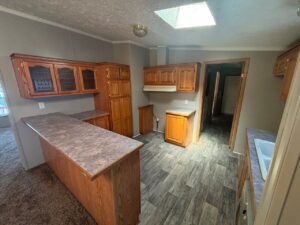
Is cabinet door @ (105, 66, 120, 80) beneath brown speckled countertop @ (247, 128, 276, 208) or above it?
above

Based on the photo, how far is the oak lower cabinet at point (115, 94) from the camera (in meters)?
3.03

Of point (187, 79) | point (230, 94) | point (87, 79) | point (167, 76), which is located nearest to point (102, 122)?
point (87, 79)

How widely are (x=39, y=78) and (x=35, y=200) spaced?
1882 millimetres

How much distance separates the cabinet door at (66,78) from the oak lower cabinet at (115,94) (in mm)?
532

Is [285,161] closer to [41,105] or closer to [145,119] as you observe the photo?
[41,105]

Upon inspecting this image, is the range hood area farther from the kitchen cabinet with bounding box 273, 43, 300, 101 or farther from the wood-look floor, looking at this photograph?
the kitchen cabinet with bounding box 273, 43, 300, 101

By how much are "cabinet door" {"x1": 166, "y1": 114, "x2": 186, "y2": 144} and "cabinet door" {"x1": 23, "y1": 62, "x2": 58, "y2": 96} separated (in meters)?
2.60

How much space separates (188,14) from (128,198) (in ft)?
8.34

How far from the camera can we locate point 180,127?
3375 mm

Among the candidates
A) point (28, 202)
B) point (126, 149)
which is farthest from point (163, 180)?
point (28, 202)

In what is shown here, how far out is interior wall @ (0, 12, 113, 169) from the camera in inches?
81.2

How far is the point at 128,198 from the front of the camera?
1436 mm

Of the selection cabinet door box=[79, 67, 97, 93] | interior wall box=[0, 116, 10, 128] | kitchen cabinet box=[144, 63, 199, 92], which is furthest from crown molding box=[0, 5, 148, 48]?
interior wall box=[0, 116, 10, 128]

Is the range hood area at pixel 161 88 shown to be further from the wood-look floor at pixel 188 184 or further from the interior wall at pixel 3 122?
the interior wall at pixel 3 122
